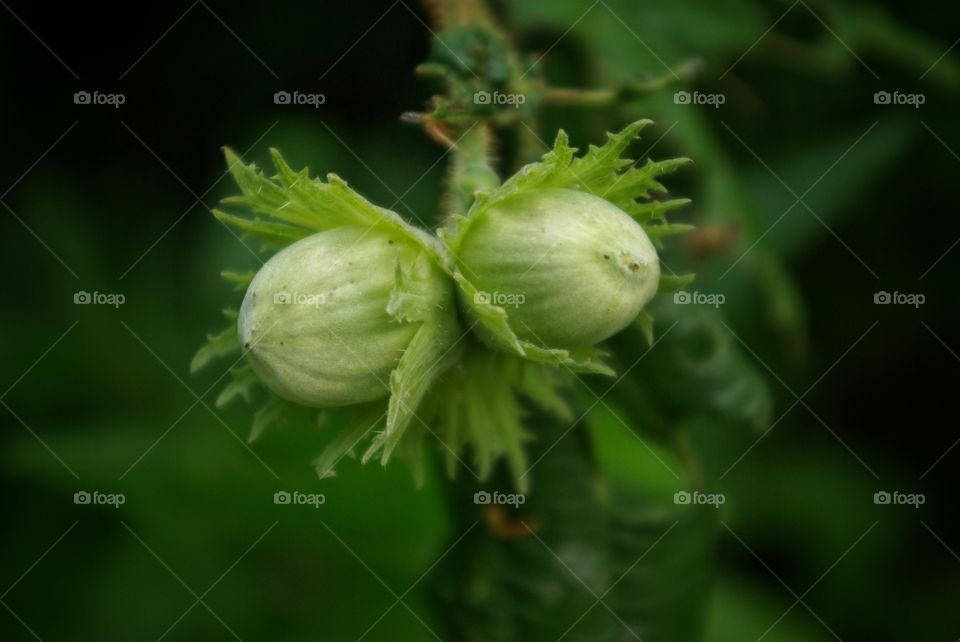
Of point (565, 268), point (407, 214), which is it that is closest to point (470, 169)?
point (565, 268)

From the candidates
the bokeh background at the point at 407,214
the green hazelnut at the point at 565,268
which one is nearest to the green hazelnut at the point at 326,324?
the green hazelnut at the point at 565,268

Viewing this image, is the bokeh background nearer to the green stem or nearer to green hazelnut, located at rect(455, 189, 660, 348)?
the green stem

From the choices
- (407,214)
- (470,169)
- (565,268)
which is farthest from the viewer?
(407,214)

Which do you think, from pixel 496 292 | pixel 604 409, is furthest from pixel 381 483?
pixel 496 292

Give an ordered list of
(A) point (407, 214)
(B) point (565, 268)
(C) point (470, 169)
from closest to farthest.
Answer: (B) point (565, 268) < (C) point (470, 169) < (A) point (407, 214)

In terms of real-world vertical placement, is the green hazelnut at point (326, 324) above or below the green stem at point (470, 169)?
below

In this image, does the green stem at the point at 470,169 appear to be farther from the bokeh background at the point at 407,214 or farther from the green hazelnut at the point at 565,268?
the bokeh background at the point at 407,214

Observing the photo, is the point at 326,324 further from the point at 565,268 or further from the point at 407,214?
the point at 407,214
